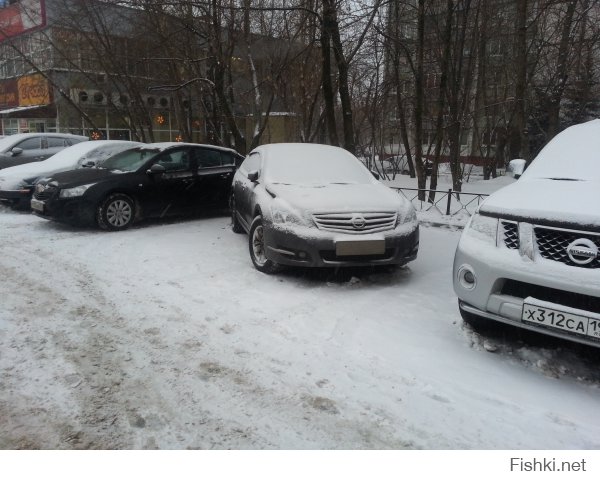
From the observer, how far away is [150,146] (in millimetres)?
8195

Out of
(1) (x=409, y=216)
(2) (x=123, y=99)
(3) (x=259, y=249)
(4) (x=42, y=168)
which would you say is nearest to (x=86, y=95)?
(2) (x=123, y=99)

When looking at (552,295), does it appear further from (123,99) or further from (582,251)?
(123,99)

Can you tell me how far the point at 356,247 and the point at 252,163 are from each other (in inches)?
115

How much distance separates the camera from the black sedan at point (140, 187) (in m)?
7.13

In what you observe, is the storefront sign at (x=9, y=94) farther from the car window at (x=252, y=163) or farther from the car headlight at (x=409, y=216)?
the car headlight at (x=409, y=216)

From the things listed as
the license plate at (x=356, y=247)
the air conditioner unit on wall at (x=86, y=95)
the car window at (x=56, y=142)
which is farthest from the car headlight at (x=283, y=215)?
the air conditioner unit on wall at (x=86, y=95)

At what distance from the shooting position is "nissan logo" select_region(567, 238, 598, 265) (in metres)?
2.88

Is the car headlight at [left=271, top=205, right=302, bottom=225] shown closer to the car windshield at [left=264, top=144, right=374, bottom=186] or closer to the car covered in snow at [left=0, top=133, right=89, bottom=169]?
the car windshield at [left=264, top=144, right=374, bottom=186]

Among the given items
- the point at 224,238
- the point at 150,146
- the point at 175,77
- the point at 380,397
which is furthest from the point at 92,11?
the point at 380,397

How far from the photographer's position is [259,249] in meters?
5.46

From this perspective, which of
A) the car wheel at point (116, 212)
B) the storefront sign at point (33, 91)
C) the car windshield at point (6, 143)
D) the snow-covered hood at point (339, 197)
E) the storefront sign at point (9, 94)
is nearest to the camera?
the snow-covered hood at point (339, 197)

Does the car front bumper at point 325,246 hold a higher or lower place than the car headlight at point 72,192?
lower

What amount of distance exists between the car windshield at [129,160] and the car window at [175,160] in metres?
0.16

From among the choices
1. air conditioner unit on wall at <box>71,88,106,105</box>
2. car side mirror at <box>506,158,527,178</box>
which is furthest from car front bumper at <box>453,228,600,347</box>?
air conditioner unit on wall at <box>71,88,106,105</box>
